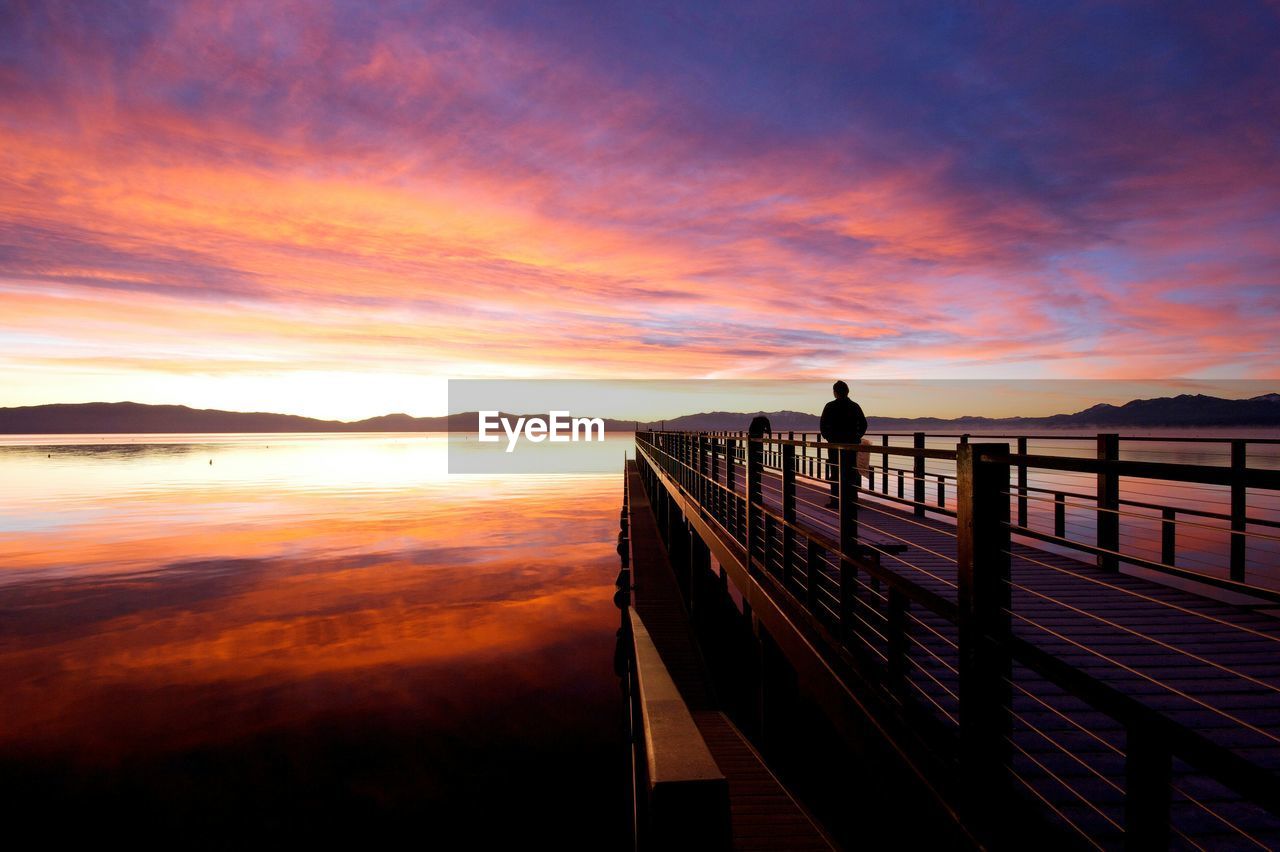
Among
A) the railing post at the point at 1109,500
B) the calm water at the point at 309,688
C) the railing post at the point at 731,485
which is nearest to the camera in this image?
the railing post at the point at 1109,500

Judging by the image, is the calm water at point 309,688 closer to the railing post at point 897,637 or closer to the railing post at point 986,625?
the railing post at point 897,637

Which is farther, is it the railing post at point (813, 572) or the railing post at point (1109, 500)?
the railing post at point (1109, 500)

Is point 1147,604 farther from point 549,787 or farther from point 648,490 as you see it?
point 648,490

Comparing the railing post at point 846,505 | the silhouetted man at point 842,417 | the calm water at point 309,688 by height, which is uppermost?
Answer: the silhouetted man at point 842,417

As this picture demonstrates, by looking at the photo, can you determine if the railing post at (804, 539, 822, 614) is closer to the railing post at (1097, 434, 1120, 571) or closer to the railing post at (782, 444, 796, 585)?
the railing post at (782, 444, 796, 585)

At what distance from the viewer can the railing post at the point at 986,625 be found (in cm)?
289

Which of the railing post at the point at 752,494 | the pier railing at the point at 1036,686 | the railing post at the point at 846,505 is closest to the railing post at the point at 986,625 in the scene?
the pier railing at the point at 1036,686

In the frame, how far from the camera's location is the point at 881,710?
404 centimetres

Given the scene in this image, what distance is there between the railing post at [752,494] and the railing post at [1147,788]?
4.90 meters

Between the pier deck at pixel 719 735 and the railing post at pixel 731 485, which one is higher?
the railing post at pixel 731 485

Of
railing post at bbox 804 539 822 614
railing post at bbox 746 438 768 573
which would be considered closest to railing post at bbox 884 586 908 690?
railing post at bbox 804 539 822 614

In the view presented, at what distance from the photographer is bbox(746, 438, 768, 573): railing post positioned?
7.07 meters

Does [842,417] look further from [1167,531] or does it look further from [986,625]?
[986,625]

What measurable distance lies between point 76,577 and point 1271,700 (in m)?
31.4
